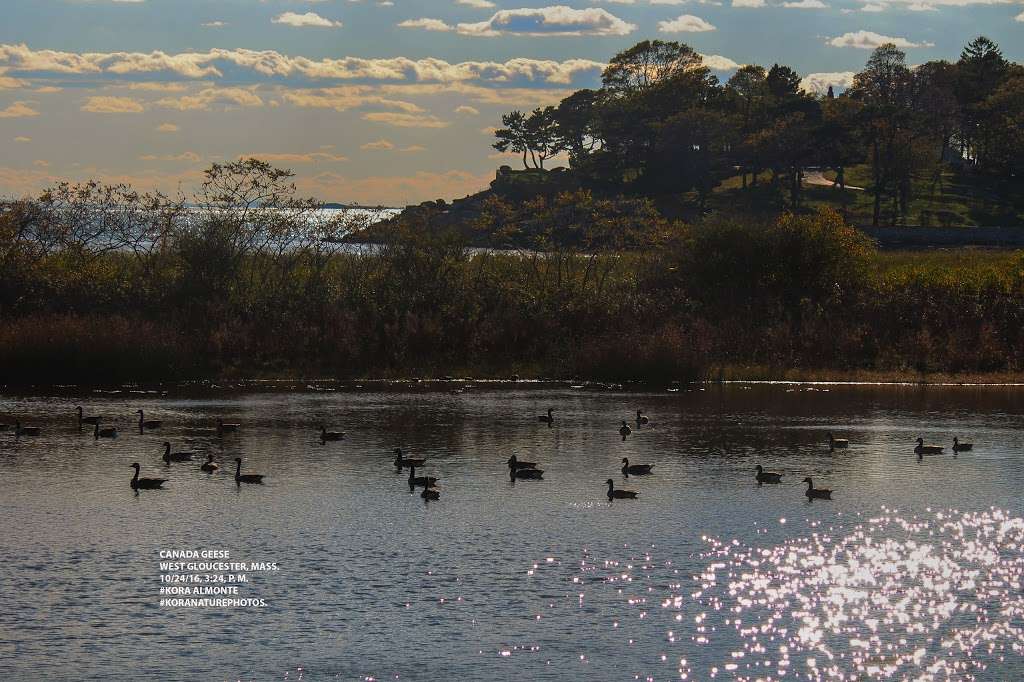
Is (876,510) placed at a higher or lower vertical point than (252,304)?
lower

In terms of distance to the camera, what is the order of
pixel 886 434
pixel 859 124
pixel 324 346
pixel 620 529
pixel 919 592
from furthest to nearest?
pixel 859 124 → pixel 324 346 → pixel 886 434 → pixel 620 529 → pixel 919 592

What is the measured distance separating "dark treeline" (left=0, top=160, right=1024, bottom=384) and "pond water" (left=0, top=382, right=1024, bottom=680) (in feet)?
45.0

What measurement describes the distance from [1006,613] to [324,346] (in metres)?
49.2

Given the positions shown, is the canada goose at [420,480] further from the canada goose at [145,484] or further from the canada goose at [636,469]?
the canada goose at [145,484]

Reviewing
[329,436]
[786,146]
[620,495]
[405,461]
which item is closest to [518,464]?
[405,461]

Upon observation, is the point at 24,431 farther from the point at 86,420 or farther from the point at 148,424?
the point at 148,424

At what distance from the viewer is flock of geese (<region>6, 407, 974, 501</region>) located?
39.8 metres

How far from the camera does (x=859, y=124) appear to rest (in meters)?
169

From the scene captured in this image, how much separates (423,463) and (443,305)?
3169 cm

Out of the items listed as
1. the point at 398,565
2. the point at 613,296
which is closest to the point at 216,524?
the point at 398,565

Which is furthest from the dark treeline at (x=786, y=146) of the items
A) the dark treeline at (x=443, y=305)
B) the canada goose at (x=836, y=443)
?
the canada goose at (x=836, y=443)

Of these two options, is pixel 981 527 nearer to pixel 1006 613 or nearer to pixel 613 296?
pixel 1006 613

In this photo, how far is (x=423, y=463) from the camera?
43.8 metres

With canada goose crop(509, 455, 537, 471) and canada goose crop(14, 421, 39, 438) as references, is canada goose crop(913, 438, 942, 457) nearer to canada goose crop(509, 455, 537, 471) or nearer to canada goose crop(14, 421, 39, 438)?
canada goose crop(509, 455, 537, 471)
